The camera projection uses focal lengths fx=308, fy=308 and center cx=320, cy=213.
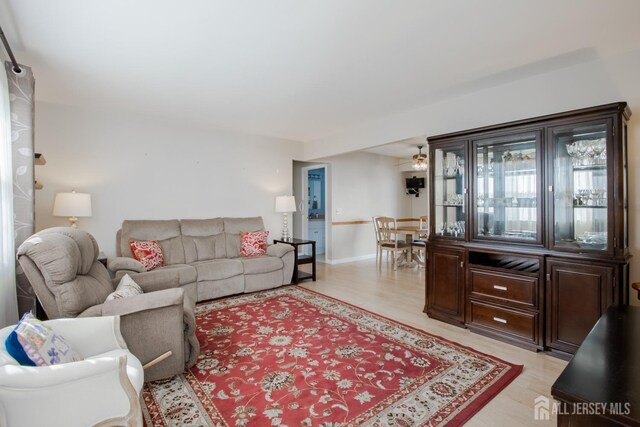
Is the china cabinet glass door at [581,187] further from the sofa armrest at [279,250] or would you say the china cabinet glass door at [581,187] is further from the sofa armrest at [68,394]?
the sofa armrest at [279,250]

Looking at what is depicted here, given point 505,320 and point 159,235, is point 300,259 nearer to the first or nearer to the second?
point 159,235

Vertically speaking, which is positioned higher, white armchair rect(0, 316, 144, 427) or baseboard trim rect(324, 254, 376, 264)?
white armchair rect(0, 316, 144, 427)

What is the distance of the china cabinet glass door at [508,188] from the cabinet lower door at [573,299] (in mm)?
330

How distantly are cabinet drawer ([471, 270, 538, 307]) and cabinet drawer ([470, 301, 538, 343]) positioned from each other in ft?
0.37

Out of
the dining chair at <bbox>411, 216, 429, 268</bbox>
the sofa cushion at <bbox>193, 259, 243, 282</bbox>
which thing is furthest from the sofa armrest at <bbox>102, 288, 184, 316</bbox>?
the dining chair at <bbox>411, 216, 429, 268</bbox>

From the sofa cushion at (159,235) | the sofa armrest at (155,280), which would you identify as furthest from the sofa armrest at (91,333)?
the sofa cushion at (159,235)

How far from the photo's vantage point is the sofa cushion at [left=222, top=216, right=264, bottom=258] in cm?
470

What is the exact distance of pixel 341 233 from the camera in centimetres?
675

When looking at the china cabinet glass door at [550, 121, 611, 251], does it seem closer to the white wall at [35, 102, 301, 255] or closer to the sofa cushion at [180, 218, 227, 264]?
the sofa cushion at [180, 218, 227, 264]

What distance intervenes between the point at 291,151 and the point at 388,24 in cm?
392

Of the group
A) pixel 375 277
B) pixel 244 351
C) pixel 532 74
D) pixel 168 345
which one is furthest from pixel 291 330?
pixel 532 74

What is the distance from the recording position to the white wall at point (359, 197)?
6621 mm

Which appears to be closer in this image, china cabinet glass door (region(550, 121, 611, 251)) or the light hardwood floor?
the light hardwood floor

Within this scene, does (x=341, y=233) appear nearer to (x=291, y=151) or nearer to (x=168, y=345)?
(x=291, y=151)
